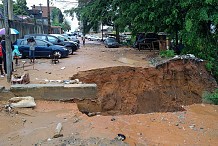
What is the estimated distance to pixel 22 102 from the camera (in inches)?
342

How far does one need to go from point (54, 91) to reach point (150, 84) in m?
5.69

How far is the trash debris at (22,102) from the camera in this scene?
8.63 m

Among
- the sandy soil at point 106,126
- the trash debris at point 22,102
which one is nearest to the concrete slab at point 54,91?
the sandy soil at point 106,126

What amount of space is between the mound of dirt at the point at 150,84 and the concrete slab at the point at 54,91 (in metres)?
2.91

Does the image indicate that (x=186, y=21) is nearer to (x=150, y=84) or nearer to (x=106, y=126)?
(x=150, y=84)

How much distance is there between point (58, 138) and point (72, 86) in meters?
3.68

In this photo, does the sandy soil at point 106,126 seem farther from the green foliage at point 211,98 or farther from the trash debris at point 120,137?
the green foliage at point 211,98

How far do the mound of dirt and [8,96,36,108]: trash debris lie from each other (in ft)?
14.0

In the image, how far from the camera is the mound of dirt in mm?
13188

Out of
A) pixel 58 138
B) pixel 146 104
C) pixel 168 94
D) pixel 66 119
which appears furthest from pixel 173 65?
pixel 58 138

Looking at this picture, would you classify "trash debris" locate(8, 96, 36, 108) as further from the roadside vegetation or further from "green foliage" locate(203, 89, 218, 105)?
the roadside vegetation

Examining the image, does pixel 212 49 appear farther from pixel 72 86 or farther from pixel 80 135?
pixel 80 135

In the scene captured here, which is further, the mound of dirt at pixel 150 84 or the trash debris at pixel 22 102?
the mound of dirt at pixel 150 84

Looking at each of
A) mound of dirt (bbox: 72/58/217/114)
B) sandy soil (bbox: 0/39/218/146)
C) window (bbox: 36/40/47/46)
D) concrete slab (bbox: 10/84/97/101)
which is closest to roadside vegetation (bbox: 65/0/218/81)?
mound of dirt (bbox: 72/58/217/114)
